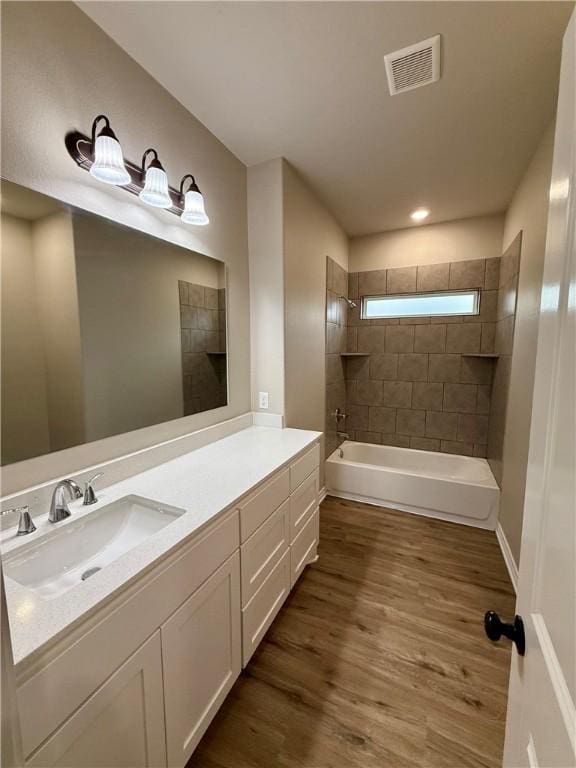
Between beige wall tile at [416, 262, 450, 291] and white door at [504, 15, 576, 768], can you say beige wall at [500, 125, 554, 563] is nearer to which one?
beige wall tile at [416, 262, 450, 291]

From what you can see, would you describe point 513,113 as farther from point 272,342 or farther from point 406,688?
point 406,688

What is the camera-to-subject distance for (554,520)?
20.6 inches

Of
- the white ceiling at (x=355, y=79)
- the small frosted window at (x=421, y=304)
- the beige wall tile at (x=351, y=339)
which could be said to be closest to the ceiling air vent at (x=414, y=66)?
the white ceiling at (x=355, y=79)

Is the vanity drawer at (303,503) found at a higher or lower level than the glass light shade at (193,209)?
lower

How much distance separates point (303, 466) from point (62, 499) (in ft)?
3.84

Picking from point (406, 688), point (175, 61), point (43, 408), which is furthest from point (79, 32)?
point (406, 688)

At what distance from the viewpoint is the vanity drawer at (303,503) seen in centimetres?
176

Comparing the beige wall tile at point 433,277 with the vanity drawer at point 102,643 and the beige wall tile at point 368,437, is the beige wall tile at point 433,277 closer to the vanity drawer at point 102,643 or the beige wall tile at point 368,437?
the beige wall tile at point 368,437

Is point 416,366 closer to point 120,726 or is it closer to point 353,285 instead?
point 353,285

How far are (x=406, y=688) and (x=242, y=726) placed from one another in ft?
2.35

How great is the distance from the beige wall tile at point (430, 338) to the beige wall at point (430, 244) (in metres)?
0.68

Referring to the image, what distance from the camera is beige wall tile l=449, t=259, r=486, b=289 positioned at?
3113mm

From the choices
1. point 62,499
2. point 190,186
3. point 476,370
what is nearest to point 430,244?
point 476,370

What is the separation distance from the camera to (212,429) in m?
1.94
